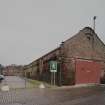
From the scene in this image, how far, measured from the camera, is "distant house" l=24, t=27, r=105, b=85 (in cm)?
3444

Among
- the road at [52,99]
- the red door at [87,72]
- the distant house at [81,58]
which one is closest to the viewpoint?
the road at [52,99]

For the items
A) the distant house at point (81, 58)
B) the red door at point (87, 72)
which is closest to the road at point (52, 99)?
the distant house at point (81, 58)

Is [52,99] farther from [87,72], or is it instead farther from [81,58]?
[87,72]

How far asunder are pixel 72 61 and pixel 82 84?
3.70 metres

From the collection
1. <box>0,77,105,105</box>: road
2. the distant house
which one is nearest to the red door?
the distant house

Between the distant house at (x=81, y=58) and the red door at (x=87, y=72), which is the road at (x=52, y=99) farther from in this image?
the red door at (x=87, y=72)

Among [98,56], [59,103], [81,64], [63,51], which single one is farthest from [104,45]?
[59,103]

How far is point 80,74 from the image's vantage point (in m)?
36.2

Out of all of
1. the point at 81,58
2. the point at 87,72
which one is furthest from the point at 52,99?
the point at 87,72

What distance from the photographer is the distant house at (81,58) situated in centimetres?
3444

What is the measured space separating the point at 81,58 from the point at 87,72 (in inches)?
97.1

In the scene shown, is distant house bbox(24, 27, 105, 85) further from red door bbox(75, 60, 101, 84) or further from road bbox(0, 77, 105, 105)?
road bbox(0, 77, 105, 105)

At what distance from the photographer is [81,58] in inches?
1442

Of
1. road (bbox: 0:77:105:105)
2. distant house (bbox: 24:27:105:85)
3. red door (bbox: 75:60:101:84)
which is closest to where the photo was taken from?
road (bbox: 0:77:105:105)
